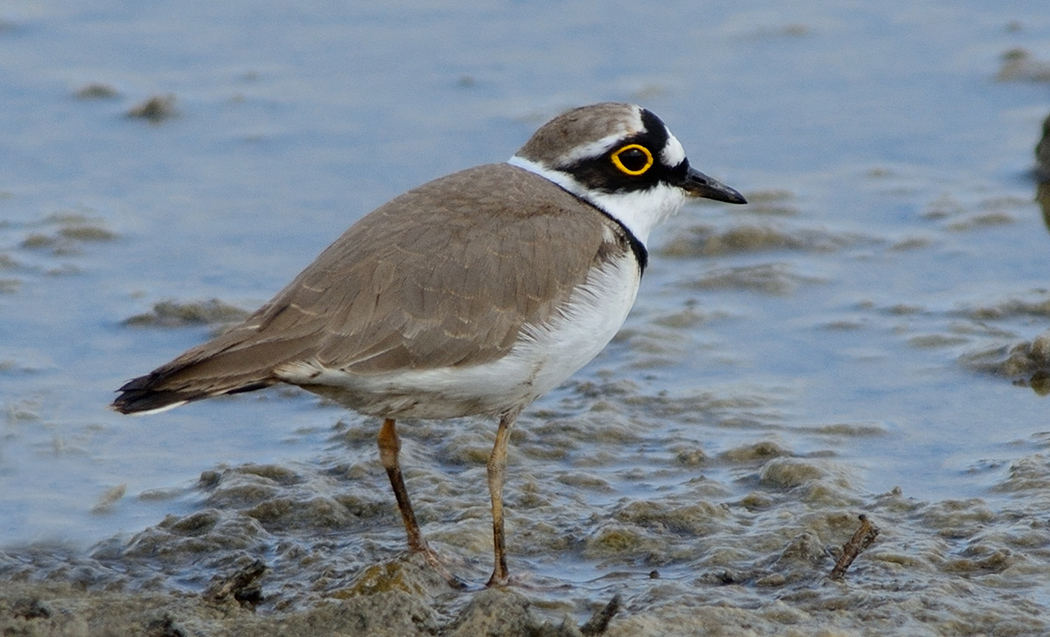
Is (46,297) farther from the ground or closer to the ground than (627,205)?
closer to the ground

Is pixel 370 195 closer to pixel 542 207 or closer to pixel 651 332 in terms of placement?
pixel 651 332

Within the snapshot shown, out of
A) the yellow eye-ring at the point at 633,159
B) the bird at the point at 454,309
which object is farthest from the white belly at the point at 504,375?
the yellow eye-ring at the point at 633,159

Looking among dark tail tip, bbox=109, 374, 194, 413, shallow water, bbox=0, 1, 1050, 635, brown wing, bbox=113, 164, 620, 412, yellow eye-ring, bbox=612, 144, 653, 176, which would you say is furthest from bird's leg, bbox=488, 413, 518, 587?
dark tail tip, bbox=109, 374, 194, 413

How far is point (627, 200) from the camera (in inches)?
250

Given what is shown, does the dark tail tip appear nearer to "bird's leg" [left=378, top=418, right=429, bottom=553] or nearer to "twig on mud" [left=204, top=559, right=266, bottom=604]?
"twig on mud" [left=204, top=559, right=266, bottom=604]

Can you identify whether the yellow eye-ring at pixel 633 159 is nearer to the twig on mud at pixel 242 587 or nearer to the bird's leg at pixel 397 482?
the bird's leg at pixel 397 482

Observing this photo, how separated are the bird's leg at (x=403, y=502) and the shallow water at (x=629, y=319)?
0.16m

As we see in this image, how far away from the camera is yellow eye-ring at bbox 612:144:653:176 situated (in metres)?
6.30

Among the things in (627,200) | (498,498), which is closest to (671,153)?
(627,200)

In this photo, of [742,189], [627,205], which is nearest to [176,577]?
[627,205]

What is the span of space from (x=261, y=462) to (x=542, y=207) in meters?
2.04

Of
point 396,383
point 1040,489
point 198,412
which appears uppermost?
point 396,383

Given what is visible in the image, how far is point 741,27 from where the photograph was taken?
12.3 meters

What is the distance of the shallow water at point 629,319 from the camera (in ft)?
20.0
